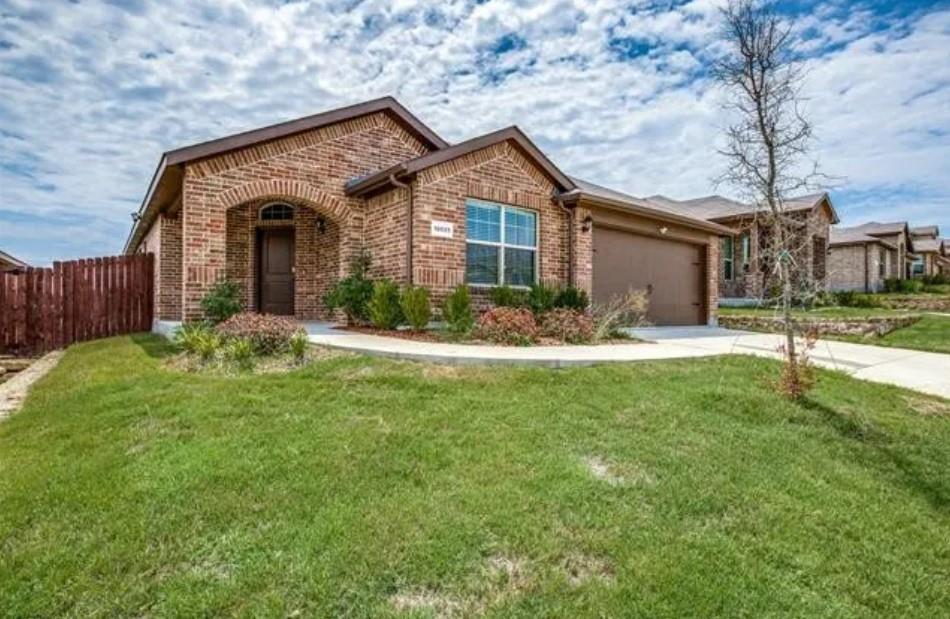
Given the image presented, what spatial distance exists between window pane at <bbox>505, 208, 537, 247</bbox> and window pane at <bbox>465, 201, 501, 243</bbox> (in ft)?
0.84

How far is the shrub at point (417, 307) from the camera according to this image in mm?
9289

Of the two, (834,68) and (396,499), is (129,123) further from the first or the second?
(834,68)

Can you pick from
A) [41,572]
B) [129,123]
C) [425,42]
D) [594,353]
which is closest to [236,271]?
[129,123]

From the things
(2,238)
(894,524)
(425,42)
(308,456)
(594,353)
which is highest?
(425,42)

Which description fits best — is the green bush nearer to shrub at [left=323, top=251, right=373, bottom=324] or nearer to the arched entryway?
shrub at [left=323, top=251, right=373, bottom=324]

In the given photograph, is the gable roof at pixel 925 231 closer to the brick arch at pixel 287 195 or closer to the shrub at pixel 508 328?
the shrub at pixel 508 328

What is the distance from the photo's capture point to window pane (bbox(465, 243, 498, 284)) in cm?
1088

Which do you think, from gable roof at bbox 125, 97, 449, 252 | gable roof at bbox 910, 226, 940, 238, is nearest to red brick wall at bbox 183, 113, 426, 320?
gable roof at bbox 125, 97, 449, 252

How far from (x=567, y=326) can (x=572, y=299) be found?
1651 mm

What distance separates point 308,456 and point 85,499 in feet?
4.53

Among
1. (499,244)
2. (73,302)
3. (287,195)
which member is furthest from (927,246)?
(73,302)

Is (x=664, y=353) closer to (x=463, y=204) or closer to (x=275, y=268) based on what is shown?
(x=463, y=204)

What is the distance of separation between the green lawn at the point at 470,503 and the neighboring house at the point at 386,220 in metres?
4.95

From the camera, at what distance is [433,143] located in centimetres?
1319
